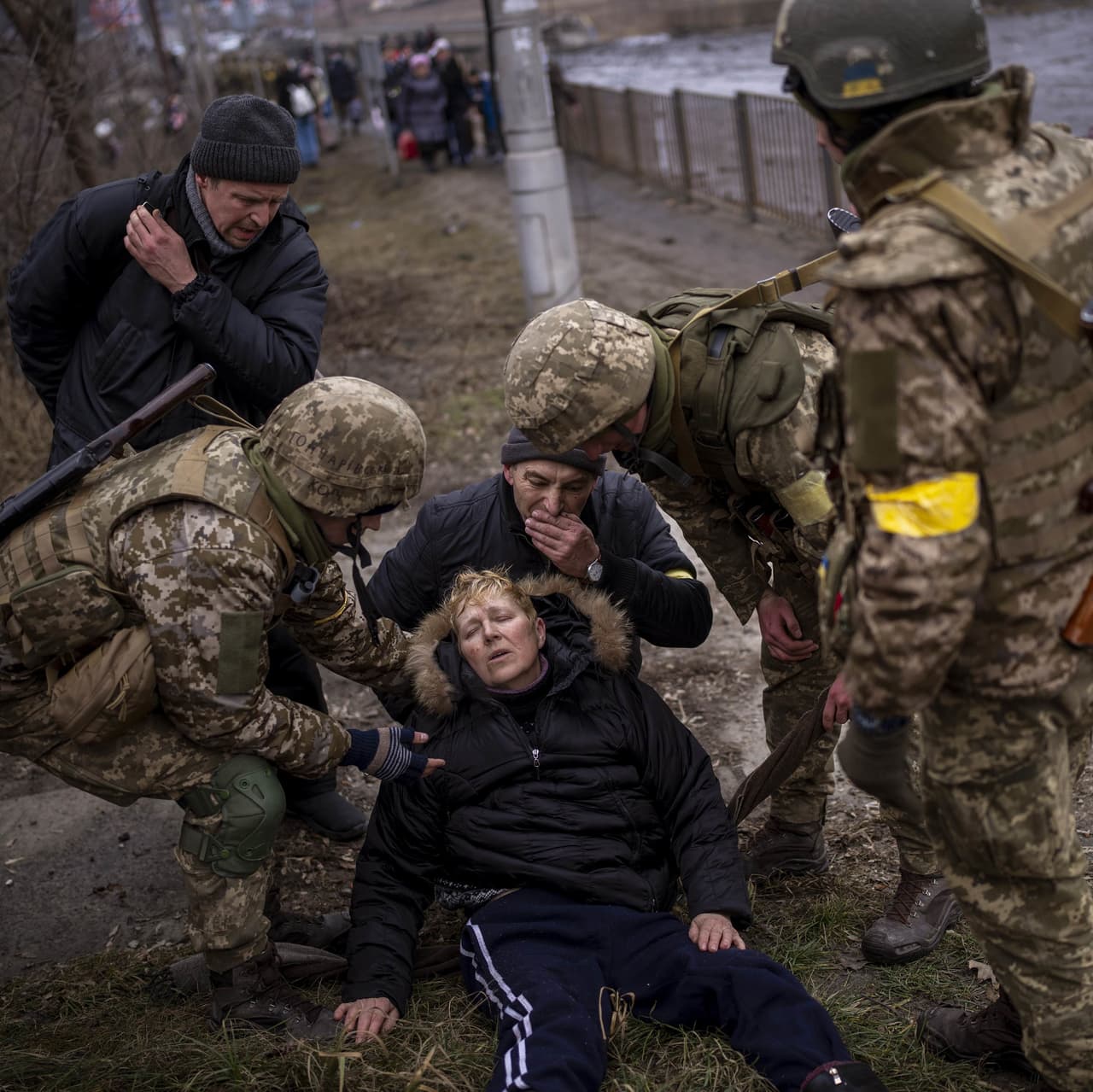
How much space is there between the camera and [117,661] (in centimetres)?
286

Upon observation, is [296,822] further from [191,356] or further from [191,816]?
[191,356]

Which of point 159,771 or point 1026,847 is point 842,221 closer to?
point 1026,847

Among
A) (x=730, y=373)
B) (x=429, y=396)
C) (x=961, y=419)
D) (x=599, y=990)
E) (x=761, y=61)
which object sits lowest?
(x=761, y=61)

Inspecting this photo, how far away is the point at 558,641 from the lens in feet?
11.2

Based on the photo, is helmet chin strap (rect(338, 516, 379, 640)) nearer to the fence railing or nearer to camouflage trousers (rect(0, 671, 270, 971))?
camouflage trousers (rect(0, 671, 270, 971))

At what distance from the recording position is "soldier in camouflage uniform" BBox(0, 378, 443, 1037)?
2840 millimetres

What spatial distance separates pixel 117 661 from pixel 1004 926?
1894mm

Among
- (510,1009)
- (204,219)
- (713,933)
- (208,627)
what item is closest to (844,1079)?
(713,933)

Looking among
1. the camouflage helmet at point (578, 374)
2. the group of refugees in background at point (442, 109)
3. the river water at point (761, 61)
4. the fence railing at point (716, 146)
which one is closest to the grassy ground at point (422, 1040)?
the camouflage helmet at point (578, 374)

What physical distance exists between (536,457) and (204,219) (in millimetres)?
1067

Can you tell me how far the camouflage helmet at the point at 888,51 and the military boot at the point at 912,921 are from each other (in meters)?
1.98

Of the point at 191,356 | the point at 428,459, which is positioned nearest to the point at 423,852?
the point at 191,356

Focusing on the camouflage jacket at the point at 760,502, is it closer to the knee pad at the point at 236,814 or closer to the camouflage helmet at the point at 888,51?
the camouflage helmet at the point at 888,51

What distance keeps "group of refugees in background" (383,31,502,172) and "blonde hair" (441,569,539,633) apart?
1615 centimetres
